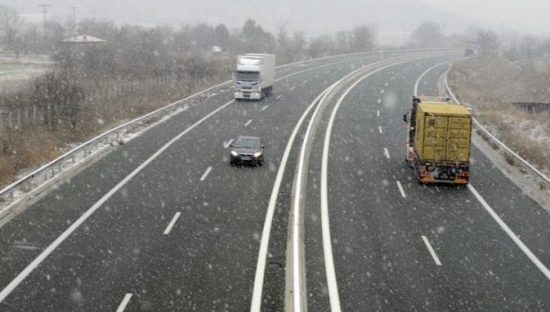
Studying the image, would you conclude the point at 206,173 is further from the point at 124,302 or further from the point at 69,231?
the point at 124,302

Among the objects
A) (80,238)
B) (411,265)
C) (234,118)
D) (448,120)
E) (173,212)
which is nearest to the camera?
(411,265)

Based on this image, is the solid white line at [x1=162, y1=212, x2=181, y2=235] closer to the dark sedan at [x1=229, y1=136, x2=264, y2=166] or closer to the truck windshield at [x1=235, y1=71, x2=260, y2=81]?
the dark sedan at [x1=229, y1=136, x2=264, y2=166]

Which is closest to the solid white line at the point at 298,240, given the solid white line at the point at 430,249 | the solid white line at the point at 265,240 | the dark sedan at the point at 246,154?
the solid white line at the point at 265,240

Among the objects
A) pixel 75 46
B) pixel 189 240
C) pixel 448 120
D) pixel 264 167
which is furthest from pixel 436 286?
pixel 75 46

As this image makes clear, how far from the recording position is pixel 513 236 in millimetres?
19859

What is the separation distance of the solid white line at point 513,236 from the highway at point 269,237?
0.50ft

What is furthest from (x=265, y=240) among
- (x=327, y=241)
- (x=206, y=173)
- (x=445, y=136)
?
(x=445, y=136)

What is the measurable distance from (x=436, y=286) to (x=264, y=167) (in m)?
13.2

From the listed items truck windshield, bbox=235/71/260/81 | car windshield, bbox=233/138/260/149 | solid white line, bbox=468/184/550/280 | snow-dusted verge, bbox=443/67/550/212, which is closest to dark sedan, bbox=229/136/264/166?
car windshield, bbox=233/138/260/149

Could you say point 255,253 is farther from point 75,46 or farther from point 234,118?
point 75,46

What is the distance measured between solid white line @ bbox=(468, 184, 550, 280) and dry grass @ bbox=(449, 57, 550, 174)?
254 inches

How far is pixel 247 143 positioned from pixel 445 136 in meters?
9.13

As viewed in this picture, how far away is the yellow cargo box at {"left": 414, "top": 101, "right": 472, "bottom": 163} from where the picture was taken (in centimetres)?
2514

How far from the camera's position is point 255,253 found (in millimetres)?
17469
